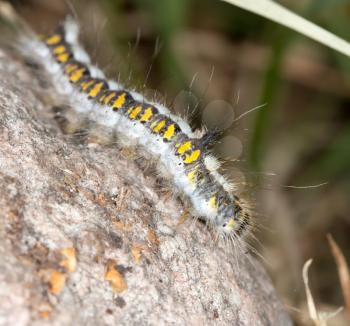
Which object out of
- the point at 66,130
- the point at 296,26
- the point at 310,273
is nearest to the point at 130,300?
the point at 66,130

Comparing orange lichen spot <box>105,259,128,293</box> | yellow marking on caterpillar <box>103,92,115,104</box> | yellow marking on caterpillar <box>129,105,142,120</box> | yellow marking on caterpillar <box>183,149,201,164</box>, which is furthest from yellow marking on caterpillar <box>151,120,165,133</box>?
orange lichen spot <box>105,259,128,293</box>

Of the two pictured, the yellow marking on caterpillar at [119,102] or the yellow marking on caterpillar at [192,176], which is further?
the yellow marking on caterpillar at [119,102]

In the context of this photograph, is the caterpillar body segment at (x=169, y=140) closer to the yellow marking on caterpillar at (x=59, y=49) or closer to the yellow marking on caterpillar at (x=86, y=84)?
the yellow marking on caterpillar at (x=86, y=84)

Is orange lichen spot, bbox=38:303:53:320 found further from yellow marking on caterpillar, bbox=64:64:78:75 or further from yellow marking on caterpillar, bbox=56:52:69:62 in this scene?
yellow marking on caterpillar, bbox=56:52:69:62

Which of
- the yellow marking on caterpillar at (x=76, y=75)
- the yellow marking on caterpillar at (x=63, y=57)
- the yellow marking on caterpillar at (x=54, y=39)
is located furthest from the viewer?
the yellow marking on caterpillar at (x=54, y=39)

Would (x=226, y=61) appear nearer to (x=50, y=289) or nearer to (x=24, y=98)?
(x=24, y=98)

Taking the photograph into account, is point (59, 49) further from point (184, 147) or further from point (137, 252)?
point (137, 252)

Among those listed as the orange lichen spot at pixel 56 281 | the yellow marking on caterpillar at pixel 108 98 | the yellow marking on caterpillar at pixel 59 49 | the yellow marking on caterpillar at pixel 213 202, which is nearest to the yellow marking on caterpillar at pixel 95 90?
the yellow marking on caterpillar at pixel 108 98

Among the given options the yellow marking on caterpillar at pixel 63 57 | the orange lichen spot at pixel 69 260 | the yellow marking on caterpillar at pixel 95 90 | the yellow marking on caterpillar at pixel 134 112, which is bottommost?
the orange lichen spot at pixel 69 260
